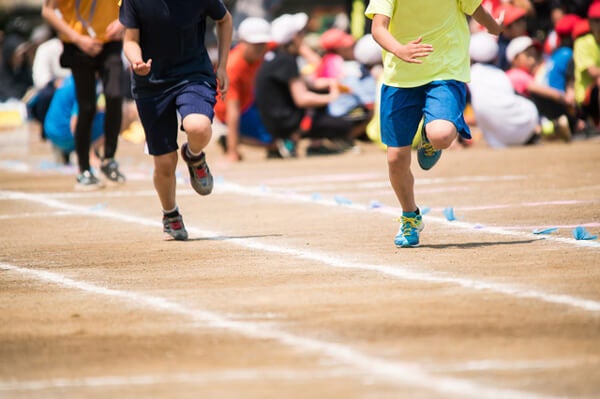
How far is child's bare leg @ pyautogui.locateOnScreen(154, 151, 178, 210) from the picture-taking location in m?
8.12

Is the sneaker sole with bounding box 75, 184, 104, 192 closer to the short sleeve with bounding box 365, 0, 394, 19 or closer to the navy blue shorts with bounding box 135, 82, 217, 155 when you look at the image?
the navy blue shorts with bounding box 135, 82, 217, 155

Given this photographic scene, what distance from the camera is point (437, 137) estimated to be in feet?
23.7

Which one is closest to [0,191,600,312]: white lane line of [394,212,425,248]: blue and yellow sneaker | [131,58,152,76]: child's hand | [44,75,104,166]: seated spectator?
[394,212,425,248]: blue and yellow sneaker

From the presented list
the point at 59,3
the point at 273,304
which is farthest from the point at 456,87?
the point at 59,3

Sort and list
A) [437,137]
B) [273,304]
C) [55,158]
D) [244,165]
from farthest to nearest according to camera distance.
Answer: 1. [55,158]
2. [244,165]
3. [437,137]
4. [273,304]

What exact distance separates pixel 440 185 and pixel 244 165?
13.9ft

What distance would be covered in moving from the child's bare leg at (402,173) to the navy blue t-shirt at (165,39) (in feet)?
4.55

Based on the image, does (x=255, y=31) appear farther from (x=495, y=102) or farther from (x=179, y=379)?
(x=179, y=379)

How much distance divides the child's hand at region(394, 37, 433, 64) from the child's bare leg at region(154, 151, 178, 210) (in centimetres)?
184

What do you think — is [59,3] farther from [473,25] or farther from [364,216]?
[473,25]

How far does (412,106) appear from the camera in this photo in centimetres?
748

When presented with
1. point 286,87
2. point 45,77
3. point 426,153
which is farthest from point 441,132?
point 45,77

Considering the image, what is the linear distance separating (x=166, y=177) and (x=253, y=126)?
27.2 ft

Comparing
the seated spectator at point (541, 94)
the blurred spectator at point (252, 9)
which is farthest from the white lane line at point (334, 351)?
the blurred spectator at point (252, 9)
